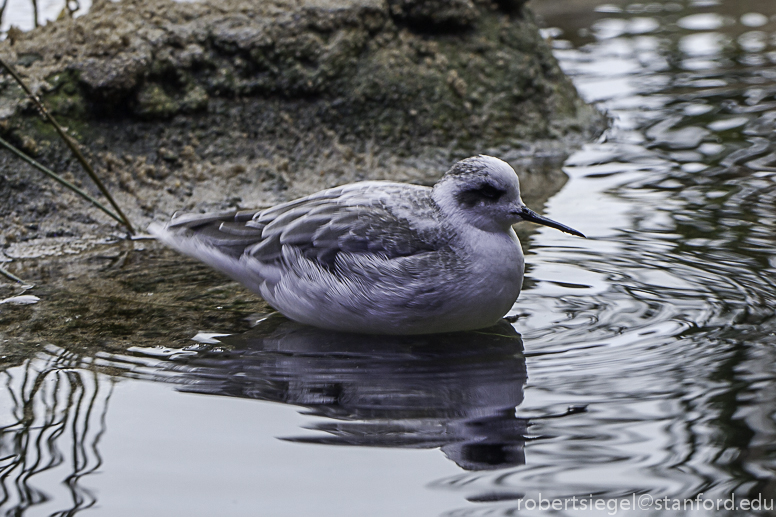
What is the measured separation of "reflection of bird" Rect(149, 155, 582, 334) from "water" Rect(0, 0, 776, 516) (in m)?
0.17

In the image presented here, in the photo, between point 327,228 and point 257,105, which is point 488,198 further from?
point 257,105

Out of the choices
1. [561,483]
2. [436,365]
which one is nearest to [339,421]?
[436,365]

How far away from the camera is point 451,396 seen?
3.75m

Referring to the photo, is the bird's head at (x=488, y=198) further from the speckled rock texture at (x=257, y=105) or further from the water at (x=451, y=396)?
the speckled rock texture at (x=257, y=105)

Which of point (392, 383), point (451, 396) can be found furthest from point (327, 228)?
point (451, 396)

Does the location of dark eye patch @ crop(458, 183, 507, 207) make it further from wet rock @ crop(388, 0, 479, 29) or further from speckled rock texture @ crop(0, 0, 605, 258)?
wet rock @ crop(388, 0, 479, 29)

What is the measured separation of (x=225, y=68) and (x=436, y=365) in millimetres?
3878

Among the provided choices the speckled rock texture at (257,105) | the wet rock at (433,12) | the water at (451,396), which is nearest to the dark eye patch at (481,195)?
the water at (451,396)

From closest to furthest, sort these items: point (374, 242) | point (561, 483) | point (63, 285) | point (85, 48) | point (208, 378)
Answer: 1. point (561, 483)
2. point (208, 378)
3. point (374, 242)
4. point (63, 285)
5. point (85, 48)

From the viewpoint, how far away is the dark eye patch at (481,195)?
456 centimetres

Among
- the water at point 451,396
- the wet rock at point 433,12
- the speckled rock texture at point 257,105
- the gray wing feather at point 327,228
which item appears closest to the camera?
the water at point 451,396

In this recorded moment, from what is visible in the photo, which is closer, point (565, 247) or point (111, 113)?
point (565, 247)

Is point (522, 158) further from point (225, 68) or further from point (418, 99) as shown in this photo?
point (225, 68)

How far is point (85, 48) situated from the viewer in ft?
21.8
